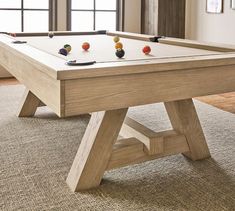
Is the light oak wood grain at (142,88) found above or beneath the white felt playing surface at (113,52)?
beneath

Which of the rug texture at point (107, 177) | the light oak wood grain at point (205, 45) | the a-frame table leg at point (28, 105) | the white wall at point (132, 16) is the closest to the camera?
the rug texture at point (107, 177)

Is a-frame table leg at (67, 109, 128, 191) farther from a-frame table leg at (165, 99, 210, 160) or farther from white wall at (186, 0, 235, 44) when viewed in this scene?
white wall at (186, 0, 235, 44)

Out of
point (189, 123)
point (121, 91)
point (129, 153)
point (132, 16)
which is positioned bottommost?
point (129, 153)

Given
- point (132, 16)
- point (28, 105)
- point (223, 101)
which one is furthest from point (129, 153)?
point (132, 16)

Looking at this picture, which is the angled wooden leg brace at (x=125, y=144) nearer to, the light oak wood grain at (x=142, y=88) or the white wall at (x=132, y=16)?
the light oak wood grain at (x=142, y=88)

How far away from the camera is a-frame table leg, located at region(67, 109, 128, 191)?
1757 mm

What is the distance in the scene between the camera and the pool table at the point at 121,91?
134 centimetres

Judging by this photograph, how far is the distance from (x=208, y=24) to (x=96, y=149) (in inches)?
147

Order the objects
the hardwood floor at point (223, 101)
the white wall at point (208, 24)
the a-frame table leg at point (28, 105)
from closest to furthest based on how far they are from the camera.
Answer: the a-frame table leg at point (28, 105)
the hardwood floor at point (223, 101)
the white wall at point (208, 24)

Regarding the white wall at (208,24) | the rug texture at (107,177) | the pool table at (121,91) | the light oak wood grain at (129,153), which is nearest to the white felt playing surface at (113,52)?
the pool table at (121,91)

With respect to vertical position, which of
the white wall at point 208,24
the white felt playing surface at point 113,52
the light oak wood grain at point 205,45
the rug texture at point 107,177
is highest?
the white wall at point 208,24

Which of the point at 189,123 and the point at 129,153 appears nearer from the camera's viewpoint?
the point at 129,153

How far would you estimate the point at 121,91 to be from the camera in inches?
55.5

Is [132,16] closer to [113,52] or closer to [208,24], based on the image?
[208,24]
